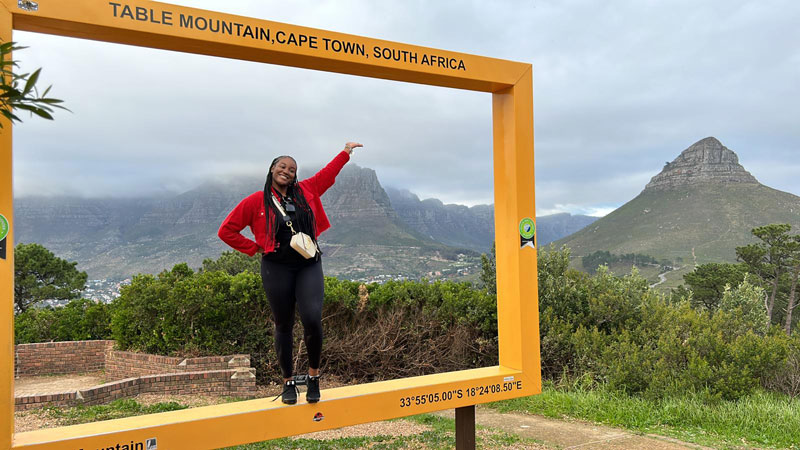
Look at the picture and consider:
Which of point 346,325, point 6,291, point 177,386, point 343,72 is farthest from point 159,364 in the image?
point 343,72

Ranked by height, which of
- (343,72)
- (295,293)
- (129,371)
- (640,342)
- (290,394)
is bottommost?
(129,371)

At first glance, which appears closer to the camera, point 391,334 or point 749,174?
point 391,334

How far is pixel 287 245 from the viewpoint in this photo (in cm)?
368

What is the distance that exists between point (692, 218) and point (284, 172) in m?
65.1

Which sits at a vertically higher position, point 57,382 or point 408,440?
point 408,440

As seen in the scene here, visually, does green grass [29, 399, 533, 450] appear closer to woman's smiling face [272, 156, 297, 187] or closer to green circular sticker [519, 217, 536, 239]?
green circular sticker [519, 217, 536, 239]

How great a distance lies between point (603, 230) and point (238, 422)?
61.5 meters

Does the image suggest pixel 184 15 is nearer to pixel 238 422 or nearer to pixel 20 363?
pixel 238 422

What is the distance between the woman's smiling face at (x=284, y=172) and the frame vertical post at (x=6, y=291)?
4.98 feet

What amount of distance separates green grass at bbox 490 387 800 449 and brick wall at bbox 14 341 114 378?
320 inches

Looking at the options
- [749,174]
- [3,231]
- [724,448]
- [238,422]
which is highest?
[749,174]

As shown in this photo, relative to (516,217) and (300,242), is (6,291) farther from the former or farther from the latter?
(516,217)

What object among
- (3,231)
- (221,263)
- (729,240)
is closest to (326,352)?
(3,231)

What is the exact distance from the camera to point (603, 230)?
6034 cm
